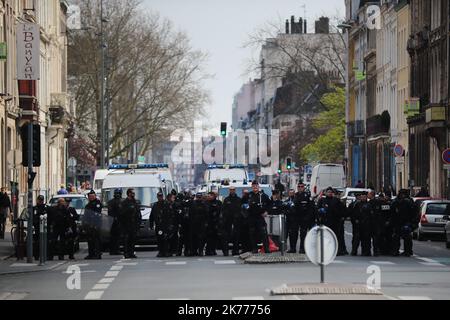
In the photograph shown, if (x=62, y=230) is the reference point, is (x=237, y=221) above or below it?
above

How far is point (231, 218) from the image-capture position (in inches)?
1626

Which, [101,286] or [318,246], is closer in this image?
[318,246]

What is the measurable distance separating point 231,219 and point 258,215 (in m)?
1.32

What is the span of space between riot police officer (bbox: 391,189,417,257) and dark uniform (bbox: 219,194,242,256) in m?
3.66

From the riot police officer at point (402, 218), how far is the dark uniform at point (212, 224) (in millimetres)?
4259

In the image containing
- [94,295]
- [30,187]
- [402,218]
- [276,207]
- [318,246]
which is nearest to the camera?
[318,246]

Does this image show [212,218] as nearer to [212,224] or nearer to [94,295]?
[212,224]

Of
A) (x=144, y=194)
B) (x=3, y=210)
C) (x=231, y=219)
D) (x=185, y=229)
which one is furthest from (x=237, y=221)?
(x=3, y=210)

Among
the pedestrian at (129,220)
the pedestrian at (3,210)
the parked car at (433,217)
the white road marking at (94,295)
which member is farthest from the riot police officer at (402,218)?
the pedestrian at (3,210)

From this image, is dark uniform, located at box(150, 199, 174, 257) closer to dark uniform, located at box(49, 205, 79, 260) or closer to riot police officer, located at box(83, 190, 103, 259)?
riot police officer, located at box(83, 190, 103, 259)

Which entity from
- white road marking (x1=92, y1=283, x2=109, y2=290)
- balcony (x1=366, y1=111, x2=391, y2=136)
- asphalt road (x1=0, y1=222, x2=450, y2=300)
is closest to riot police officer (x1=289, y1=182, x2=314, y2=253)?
asphalt road (x1=0, y1=222, x2=450, y2=300)

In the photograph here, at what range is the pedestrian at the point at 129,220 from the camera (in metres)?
41.3

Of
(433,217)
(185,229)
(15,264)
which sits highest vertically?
(185,229)
